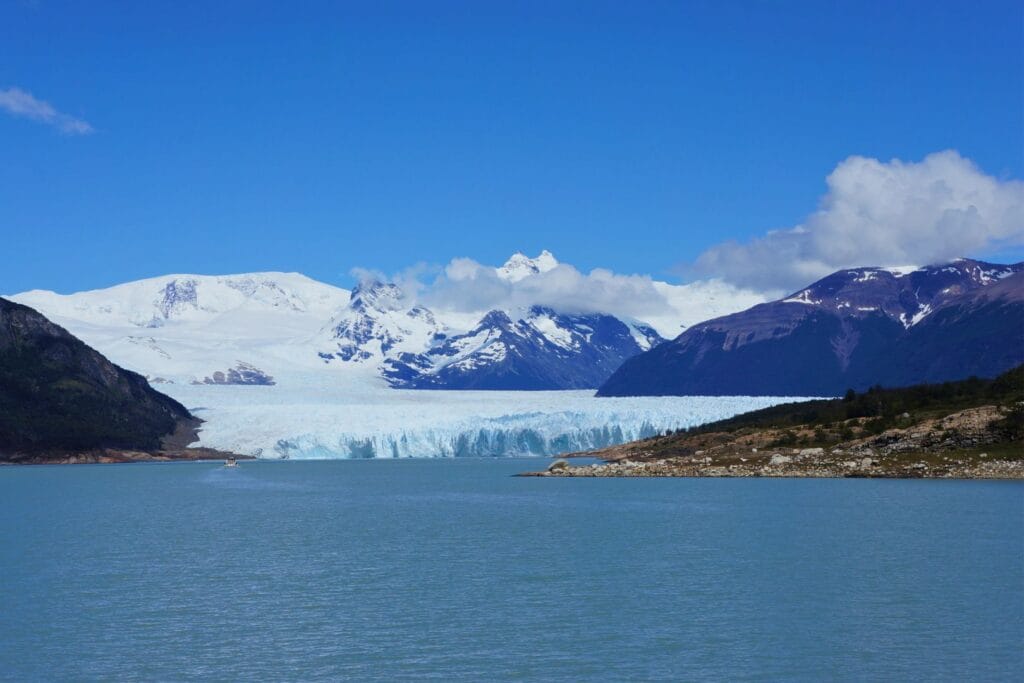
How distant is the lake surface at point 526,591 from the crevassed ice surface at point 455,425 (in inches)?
2711

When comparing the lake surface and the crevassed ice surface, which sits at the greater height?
the crevassed ice surface

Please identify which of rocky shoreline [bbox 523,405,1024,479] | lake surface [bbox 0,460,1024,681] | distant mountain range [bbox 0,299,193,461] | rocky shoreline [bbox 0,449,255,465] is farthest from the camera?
distant mountain range [bbox 0,299,193,461]

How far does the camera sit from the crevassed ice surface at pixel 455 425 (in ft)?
417

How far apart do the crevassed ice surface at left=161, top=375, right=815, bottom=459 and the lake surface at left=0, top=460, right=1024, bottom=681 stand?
226 feet

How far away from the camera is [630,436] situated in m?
128

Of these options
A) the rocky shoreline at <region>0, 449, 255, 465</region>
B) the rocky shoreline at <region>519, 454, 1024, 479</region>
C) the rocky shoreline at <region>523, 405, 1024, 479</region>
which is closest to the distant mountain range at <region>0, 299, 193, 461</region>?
the rocky shoreline at <region>0, 449, 255, 465</region>

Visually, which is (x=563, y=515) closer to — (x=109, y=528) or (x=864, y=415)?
(x=109, y=528)

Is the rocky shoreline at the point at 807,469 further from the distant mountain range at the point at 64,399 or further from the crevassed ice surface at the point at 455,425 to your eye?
the distant mountain range at the point at 64,399

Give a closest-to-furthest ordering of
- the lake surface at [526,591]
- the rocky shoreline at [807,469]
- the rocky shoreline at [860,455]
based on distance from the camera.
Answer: the lake surface at [526,591]
the rocky shoreline at [807,469]
the rocky shoreline at [860,455]

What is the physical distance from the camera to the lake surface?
891 inches

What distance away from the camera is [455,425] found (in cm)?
13338

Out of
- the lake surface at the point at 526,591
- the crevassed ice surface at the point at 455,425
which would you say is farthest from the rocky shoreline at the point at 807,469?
the crevassed ice surface at the point at 455,425

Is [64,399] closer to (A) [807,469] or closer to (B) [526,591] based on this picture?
(A) [807,469]

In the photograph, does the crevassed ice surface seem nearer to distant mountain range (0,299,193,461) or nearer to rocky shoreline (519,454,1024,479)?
distant mountain range (0,299,193,461)
